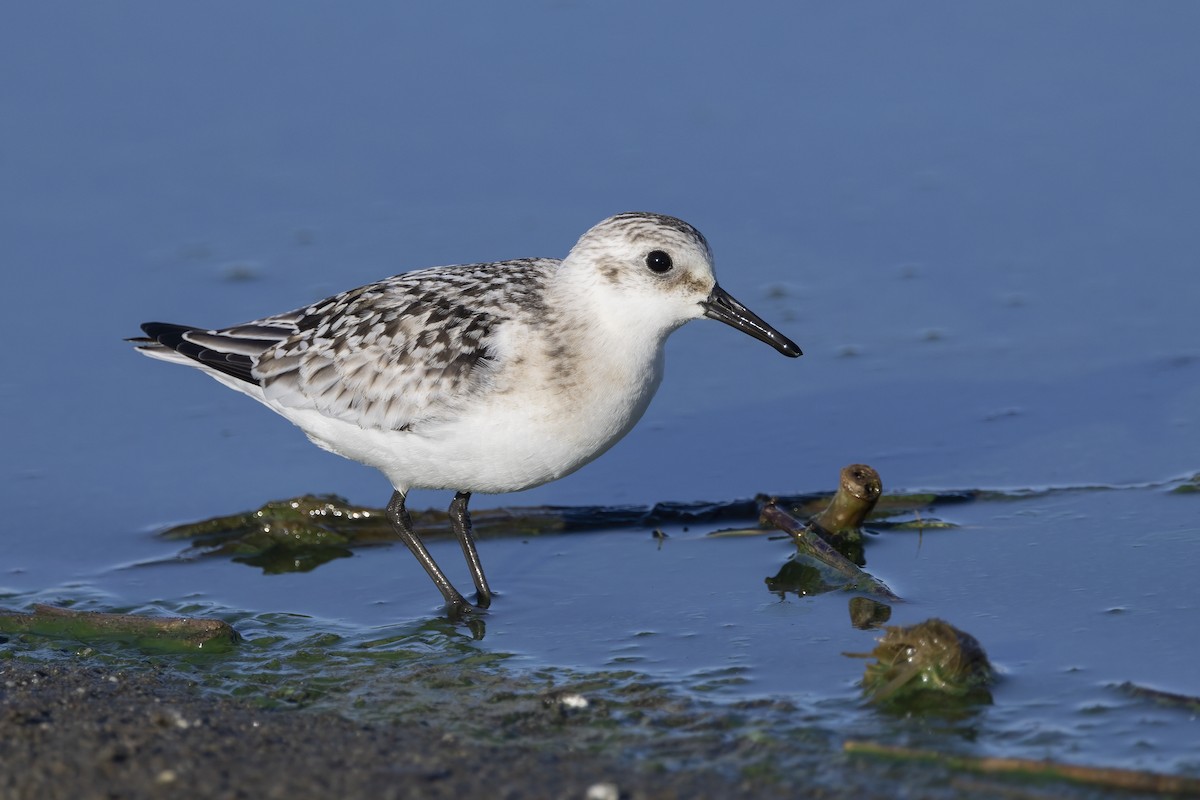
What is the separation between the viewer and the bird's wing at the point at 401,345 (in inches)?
314

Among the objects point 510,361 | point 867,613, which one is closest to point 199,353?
point 510,361

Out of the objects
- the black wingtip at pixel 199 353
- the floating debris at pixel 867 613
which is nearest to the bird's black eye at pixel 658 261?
the floating debris at pixel 867 613

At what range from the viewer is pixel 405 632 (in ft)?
26.0

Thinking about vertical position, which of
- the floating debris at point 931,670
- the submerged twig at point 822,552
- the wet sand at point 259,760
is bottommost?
the wet sand at point 259,760

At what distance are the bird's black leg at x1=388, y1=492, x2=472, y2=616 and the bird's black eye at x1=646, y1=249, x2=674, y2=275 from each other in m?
1.80

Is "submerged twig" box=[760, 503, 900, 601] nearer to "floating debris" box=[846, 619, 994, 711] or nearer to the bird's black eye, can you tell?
"floating debris" box=[846, 619, 994, 711]

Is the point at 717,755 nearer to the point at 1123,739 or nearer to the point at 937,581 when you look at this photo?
the point at 1123,739

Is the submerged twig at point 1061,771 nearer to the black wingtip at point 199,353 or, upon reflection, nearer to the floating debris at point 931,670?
the floating debris at point 931,670

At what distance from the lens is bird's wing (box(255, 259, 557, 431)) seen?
797cm

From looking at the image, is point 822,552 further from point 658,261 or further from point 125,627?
point 125,627

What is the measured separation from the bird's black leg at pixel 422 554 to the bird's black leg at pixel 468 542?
17 millimetres

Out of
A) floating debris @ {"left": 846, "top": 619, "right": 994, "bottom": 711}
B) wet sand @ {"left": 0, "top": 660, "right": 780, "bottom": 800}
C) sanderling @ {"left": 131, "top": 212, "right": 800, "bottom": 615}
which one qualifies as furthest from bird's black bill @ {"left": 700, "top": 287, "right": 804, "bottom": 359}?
wet sand @ {"left": 0, "top": 660, "right": 780, "bottom": 800}

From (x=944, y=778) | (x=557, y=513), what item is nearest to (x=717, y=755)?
(x=944, y=778)

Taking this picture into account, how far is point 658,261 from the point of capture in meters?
7.87
